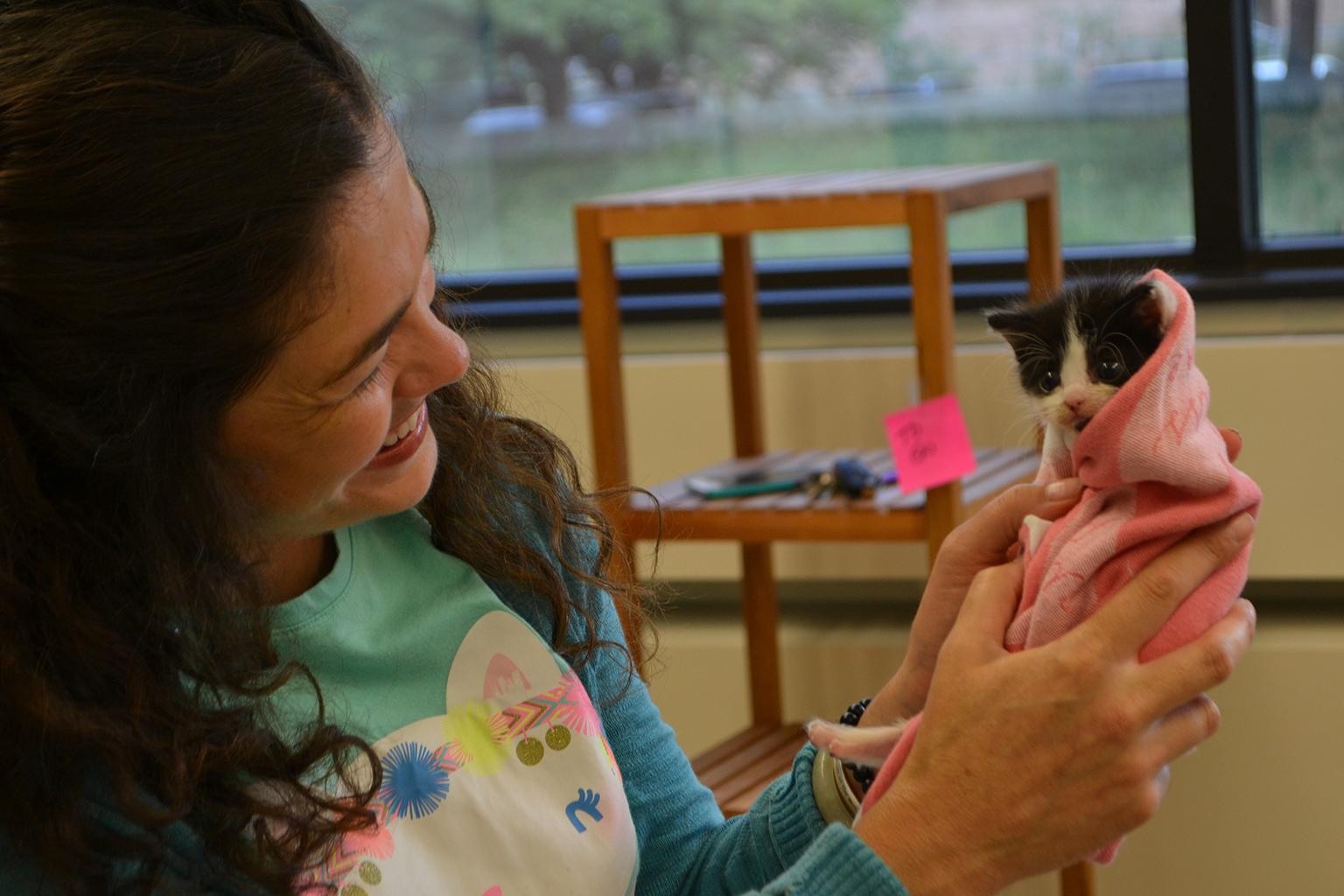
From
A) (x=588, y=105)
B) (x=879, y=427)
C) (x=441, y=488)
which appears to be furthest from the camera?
(x=588, y=105)

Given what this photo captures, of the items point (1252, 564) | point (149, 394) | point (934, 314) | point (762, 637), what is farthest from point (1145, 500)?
point (762, 637)

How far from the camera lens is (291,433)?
0.89 m

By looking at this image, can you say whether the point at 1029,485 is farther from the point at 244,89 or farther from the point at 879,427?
the point at 879,427

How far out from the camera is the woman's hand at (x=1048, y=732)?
0.84 metres

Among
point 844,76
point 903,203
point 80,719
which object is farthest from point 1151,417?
point 844,76

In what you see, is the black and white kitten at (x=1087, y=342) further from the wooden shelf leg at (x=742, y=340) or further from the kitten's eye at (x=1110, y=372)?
the wooden shelf leg at (x=742, y=340)

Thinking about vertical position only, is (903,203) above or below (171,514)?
above

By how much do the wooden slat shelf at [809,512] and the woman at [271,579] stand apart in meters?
0.54

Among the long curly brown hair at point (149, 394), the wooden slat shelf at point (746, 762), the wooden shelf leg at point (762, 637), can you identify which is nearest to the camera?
the long curly brown hair at point (149, 394)

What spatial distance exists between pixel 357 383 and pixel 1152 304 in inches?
18.3

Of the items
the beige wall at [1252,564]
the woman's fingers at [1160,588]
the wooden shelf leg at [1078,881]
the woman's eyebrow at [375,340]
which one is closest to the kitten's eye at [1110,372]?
the woman's fingers at [1160,588]

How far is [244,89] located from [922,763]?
21.6 inches

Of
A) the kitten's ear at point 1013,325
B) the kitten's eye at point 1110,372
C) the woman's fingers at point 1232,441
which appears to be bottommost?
the woman's fingers at point 1232,441

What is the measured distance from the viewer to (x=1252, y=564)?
1.78 m
